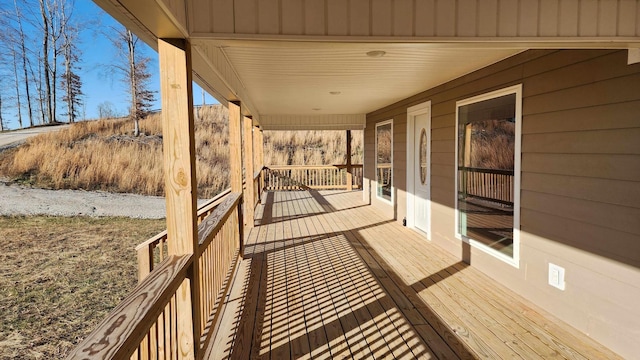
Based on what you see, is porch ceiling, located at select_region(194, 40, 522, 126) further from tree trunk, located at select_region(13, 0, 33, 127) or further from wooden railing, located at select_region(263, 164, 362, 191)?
tree trunk, located at select_region(13, 0, 33, 127)

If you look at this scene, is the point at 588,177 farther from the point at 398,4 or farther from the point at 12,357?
the point at 12,357

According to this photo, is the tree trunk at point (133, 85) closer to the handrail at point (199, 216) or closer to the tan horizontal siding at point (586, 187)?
the handrail at point (199, 216)

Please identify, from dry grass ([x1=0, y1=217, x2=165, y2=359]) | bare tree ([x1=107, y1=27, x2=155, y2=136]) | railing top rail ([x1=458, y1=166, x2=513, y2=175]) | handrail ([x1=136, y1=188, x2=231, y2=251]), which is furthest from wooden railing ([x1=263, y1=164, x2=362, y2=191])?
bare tree ([x1=107, y1=27, x2=155, y2=136])

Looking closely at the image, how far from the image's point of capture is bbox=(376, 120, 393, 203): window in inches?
270

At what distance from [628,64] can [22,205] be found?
44.9ft

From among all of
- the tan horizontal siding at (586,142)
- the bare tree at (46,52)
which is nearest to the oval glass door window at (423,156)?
the tan horizontal siding at (586,142)

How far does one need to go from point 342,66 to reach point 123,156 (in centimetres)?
1314

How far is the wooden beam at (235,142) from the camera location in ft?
14.4

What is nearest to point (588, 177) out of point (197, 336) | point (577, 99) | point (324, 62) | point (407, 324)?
point (577, 99)

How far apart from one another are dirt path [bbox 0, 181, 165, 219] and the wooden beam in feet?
22.4

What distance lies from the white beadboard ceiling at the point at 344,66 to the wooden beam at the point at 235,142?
38 cm

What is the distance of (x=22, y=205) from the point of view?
1045cm

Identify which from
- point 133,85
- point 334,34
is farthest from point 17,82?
point 334,34

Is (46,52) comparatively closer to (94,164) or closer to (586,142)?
(94,164)
